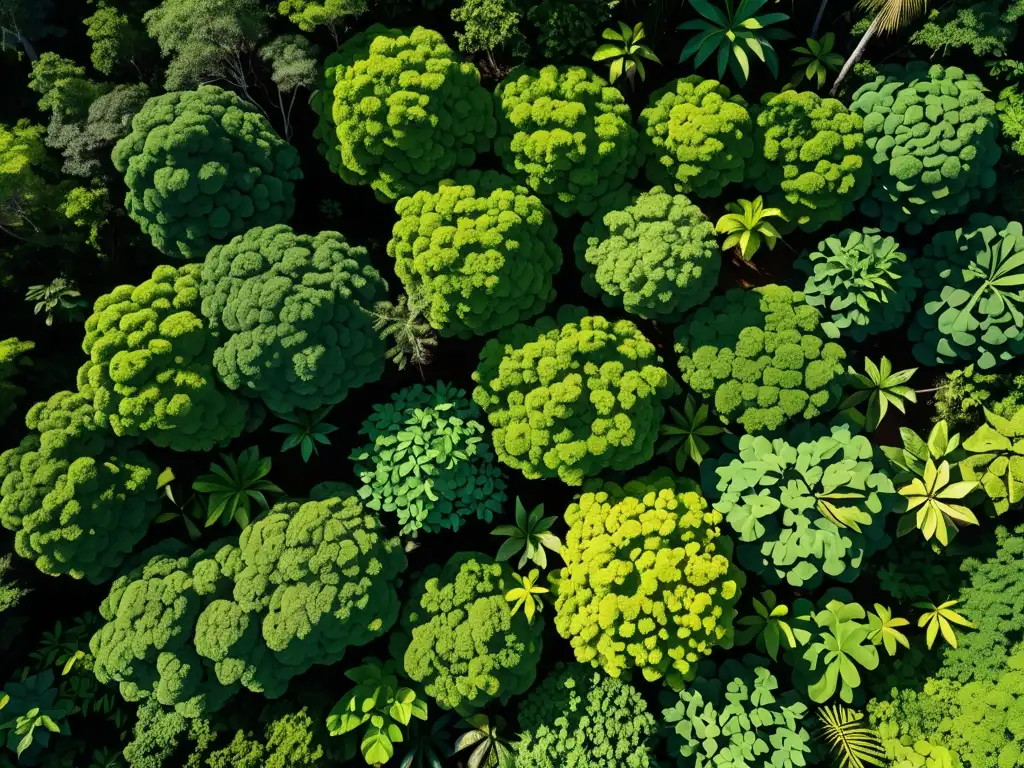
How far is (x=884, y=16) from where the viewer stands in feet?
35.7

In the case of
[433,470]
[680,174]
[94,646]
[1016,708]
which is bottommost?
[1016,708]

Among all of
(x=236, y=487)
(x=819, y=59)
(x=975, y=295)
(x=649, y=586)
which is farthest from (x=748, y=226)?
(x=236, y=487)

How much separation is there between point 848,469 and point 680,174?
5808 millimetres

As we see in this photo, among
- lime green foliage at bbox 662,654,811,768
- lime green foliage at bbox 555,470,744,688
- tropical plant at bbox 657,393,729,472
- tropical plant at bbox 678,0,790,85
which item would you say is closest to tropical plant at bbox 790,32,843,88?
tropical plant at bbox 678,0,790,85

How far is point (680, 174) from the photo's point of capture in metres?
11.7

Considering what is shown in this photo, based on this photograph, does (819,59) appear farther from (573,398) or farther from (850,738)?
(850,738)

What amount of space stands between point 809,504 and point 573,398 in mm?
4224

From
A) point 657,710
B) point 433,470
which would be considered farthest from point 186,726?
point 657,710

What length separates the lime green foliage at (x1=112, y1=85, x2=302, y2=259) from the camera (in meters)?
10.8

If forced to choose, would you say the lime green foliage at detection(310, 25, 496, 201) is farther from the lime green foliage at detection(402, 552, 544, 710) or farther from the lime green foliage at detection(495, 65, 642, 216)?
the lime green foliage at detection(402, 552, 544, 710)

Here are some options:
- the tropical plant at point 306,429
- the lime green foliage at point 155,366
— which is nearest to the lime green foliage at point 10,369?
the lime green foliage at point 155,366

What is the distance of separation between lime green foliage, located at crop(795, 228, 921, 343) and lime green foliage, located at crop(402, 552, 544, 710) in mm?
7454

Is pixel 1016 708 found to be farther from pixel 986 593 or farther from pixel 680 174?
pixel 680 174

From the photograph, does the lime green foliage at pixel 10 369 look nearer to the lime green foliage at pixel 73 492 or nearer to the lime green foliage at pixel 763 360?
the lime green foliage at pixel 73 492
